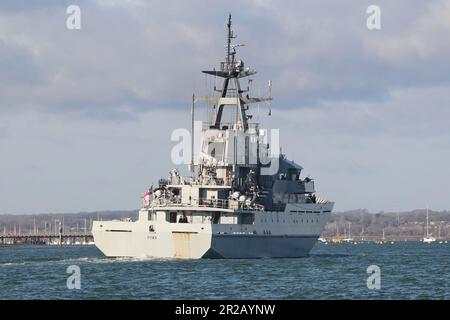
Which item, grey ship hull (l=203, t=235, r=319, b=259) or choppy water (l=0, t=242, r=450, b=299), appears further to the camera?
grey ship hull (l=203, t=235, r=319, b=259)

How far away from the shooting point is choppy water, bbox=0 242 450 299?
4919 cm

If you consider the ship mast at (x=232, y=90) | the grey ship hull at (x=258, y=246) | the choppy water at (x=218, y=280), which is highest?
the ship mast at (x=232, y=90)

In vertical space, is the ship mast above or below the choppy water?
above

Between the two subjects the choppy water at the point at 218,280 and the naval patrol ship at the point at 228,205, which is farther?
the naval patrol ship at the point at 228,205

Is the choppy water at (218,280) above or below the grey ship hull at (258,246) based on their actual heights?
below

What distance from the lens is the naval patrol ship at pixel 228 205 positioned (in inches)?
2926

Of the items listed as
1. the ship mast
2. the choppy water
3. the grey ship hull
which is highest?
the ship mast

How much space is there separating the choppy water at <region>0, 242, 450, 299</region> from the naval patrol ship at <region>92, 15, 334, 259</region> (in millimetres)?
2258

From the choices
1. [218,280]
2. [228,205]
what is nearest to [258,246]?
[228,205]

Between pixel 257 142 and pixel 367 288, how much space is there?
1233 inches

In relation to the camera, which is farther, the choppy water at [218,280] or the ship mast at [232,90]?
the ship mast at [232,90]

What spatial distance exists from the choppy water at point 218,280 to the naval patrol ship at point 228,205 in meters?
2.26

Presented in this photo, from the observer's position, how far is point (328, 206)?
295ft

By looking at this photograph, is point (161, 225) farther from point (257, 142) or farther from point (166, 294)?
point (166, 294)
